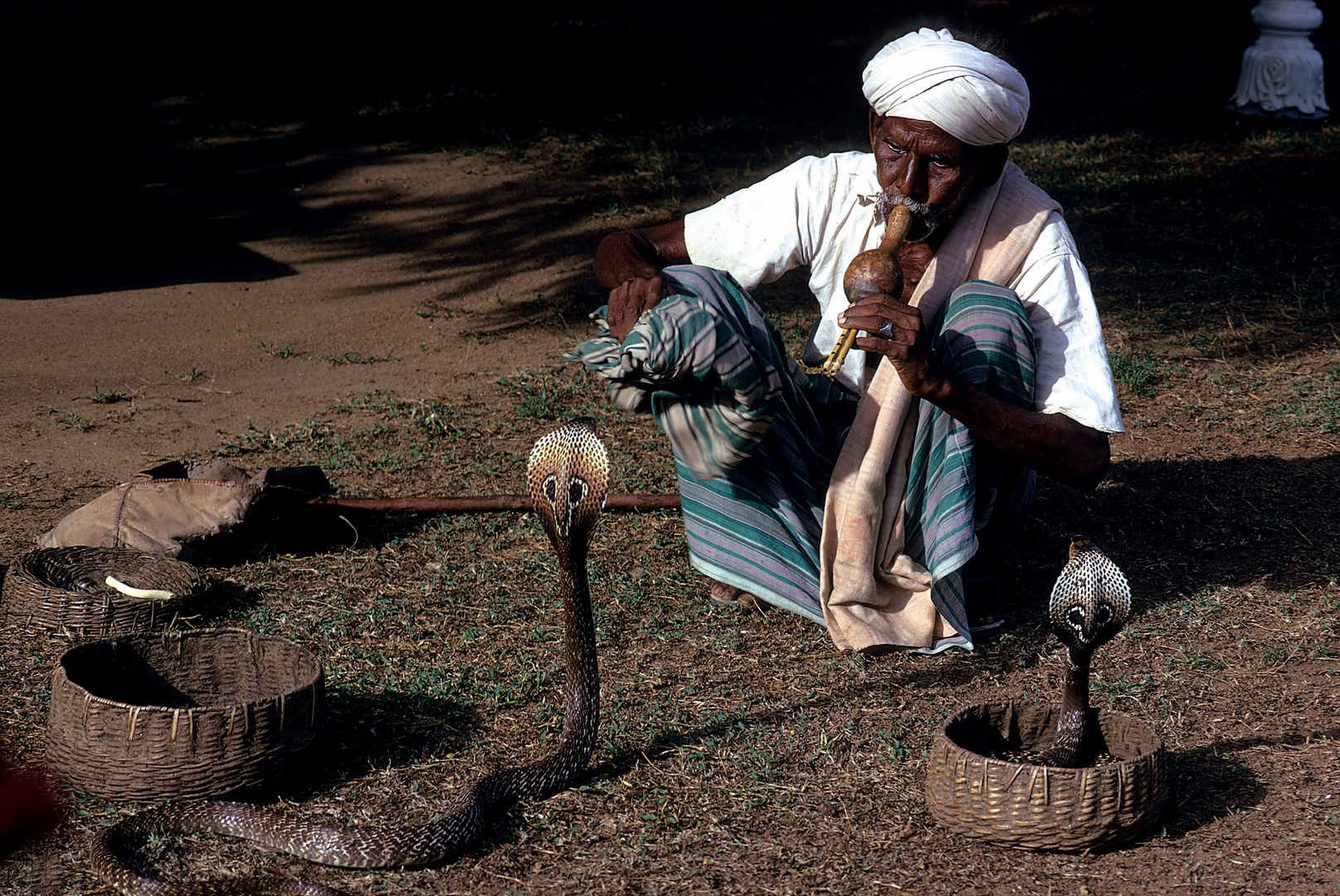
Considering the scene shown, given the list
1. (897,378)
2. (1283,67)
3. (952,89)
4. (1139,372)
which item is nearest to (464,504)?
(897,378)

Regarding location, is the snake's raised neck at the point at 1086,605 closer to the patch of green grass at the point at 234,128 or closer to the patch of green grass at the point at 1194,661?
the patch of green grass at the point at 1194,661

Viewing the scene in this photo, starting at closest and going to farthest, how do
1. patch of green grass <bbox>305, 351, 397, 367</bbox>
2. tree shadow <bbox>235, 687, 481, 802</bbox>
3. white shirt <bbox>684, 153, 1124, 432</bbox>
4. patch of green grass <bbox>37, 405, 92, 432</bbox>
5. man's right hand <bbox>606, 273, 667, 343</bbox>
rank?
tree shadow <bbox>235, 687, 481, 802</bbox>, man's right hand <bbox>606, 273, 667, 343</bbox>, white shirt <bbox>684, 153, 1124, 432</bbox>, patch of green grass <bbox>37, 405, 92, 432</bbox>, patch of green grass <bbox>305, 351, 397, 367</bbox>

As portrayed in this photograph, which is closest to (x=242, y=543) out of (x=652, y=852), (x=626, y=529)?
(x=626, y=529)

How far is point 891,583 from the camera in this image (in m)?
3.44

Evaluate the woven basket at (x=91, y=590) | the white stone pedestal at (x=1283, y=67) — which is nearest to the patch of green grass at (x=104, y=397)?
the woven basket at (x=91, y=590)

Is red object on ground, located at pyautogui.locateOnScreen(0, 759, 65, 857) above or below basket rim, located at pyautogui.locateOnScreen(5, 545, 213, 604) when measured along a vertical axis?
above

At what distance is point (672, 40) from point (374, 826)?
1098 centimetres

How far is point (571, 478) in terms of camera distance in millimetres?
2531

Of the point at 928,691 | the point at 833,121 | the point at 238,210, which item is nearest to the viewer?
the point at 928,691

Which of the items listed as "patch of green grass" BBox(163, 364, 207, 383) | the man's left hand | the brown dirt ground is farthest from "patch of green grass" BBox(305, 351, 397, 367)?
the man's left hand

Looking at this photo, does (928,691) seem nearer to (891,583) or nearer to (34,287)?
(891,583)

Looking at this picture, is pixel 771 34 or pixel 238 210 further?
pixel 771 34

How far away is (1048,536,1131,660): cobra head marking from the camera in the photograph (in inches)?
98.2

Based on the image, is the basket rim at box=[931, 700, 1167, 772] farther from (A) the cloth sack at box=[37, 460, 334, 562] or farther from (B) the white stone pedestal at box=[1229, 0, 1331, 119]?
(B) the white stone pedestal at box=[1229, 0, 1331, 119]
